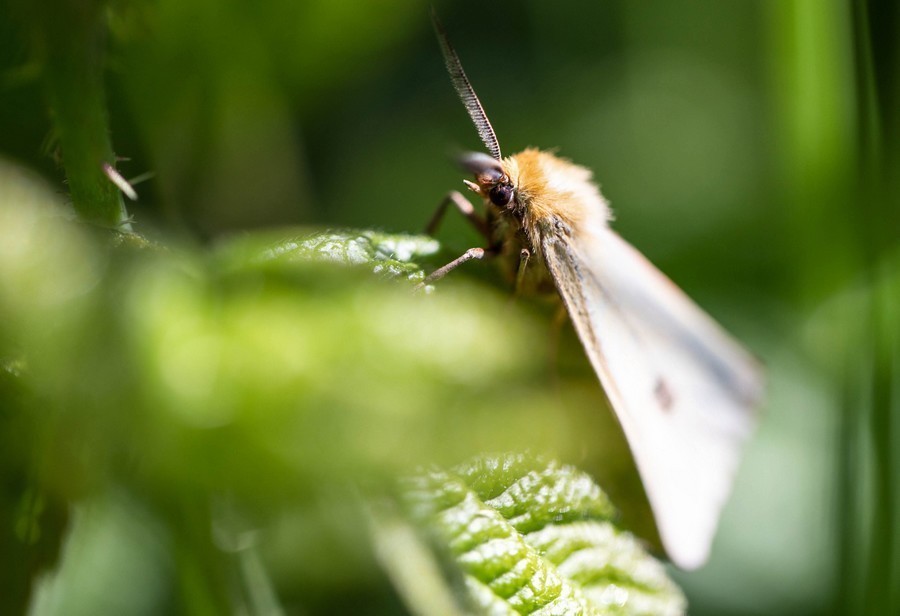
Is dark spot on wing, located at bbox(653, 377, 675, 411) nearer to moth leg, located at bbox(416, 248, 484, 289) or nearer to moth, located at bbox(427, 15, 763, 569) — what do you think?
moth, located at bbox(427, 15, 763, 569)

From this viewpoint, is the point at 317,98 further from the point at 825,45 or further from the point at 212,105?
the point at 825,45

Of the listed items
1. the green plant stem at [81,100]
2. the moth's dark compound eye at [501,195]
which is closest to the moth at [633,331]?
the moth's dark compound eye at [501,195]

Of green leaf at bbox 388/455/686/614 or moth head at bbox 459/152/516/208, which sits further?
moth head at bbox 459/152/516/208

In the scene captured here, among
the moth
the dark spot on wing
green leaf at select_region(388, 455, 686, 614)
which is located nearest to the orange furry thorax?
the moth

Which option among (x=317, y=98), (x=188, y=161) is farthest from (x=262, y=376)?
(x=317, y=98)

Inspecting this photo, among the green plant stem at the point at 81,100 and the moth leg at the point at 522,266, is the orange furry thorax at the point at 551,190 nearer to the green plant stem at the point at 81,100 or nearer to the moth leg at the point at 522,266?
the moth leg at the point at 522,266
